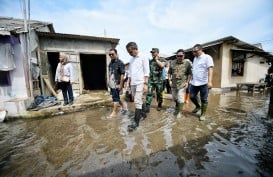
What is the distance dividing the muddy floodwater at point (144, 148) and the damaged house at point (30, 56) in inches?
85.1

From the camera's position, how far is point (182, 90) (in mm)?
4102

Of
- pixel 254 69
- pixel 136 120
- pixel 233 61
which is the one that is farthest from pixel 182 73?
pixel 254 69

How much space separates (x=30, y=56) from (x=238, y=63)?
45.0 feet

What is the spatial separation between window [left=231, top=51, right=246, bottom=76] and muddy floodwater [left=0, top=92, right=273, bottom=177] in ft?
29.6

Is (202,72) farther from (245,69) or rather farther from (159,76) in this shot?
(245,69)

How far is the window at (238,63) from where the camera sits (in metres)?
11.5

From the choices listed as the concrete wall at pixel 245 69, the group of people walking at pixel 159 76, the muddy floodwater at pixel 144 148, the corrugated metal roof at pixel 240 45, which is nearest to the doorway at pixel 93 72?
the corrugated metal roof at pixel 240 45

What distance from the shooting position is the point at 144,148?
2570mm

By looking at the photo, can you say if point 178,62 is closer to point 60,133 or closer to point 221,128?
point 221,128

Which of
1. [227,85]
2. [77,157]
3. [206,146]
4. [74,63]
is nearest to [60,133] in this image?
[77,157]

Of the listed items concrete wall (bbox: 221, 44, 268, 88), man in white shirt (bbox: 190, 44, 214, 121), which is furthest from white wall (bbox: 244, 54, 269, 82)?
man in white shirt (bbox: 190, 44, 214, 121)

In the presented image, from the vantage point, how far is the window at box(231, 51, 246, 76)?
1151 cm

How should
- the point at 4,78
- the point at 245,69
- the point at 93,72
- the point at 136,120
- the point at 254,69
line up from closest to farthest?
the point at 136,120, the point at 4,78, the point at 245,69, the point at 254,69, the point at 93,72

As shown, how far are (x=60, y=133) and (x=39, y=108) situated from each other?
2387 mm
